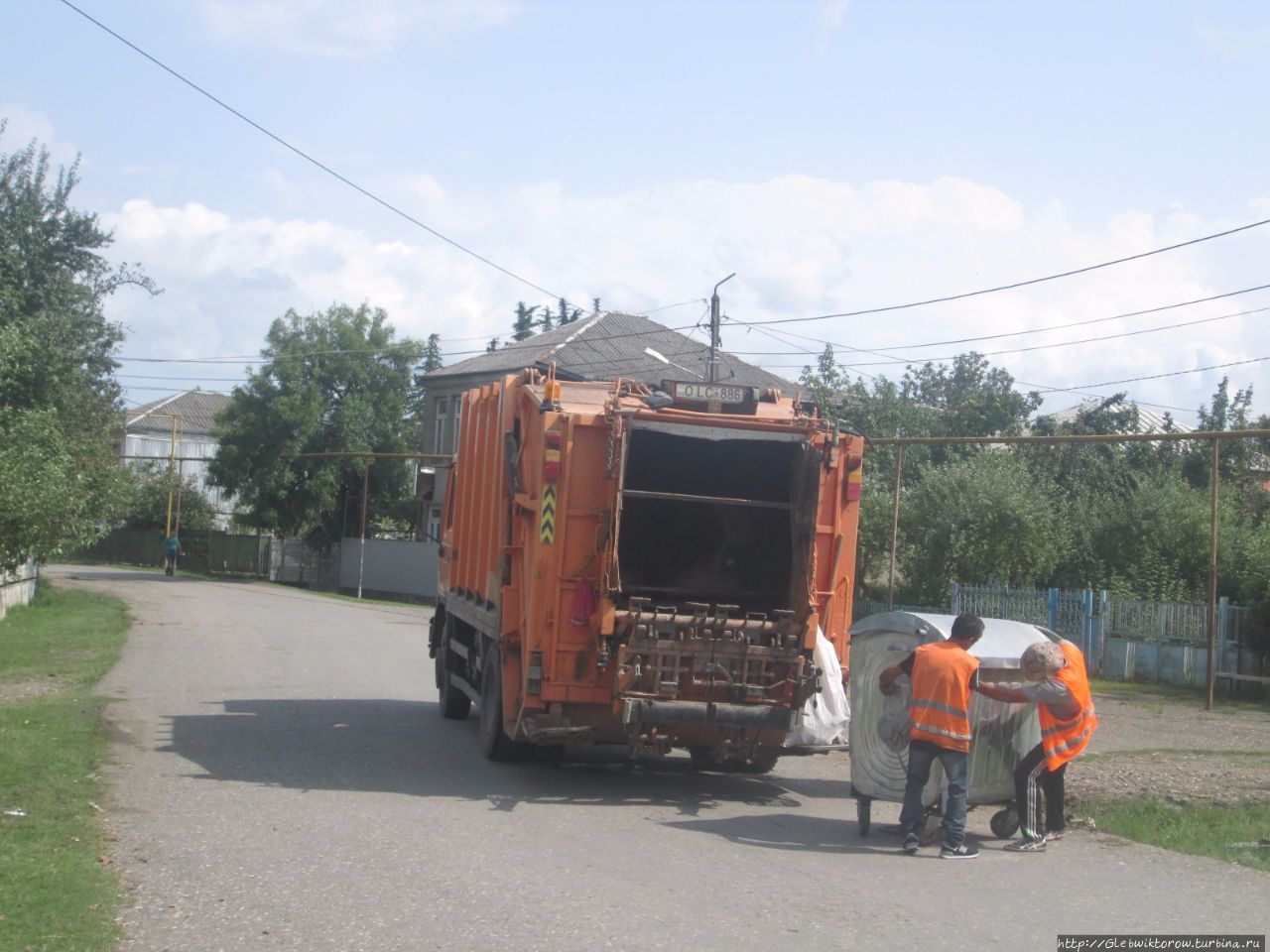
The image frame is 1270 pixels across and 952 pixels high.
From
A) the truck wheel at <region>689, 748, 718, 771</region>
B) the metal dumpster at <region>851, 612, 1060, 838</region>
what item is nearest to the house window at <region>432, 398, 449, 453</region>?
the truck wheel at <region>689, 748, 718, 771</region>

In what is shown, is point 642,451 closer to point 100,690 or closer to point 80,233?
point 100,690

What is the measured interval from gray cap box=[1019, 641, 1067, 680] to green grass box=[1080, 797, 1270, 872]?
4.61 feet

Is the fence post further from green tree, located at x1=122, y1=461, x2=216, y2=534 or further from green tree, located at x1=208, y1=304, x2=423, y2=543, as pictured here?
green tree, located at x1=122, y1=461, x2=216, y2=534

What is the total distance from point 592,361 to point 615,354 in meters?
1.46

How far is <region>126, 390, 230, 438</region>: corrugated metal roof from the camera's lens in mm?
83500

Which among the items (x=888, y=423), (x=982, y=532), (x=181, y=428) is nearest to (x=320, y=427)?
(x=888, y=423)

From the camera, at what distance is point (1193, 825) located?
8922 mm

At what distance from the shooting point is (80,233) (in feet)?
87.4

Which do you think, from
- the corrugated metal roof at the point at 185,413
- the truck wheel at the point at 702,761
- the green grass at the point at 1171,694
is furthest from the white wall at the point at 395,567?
the corrugated metal roof at the point at 185,413

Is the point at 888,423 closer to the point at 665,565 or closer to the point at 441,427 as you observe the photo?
the point at 441,427

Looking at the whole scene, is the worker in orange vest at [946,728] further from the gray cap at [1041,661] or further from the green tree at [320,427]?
the green tree at [320,427]

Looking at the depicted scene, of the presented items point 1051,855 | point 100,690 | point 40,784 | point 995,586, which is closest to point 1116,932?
point 1051,855

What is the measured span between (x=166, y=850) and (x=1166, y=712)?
15.2 m

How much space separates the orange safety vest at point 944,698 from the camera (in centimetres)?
796
